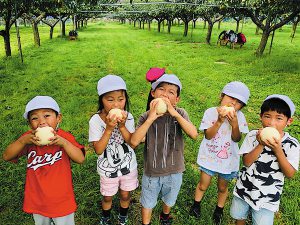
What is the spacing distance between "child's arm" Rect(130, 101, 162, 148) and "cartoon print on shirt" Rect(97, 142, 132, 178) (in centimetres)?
25

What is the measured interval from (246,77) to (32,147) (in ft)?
30.1

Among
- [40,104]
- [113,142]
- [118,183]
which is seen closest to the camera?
[40,104]

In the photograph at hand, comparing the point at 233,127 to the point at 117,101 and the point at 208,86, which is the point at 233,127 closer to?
the point at 117,101

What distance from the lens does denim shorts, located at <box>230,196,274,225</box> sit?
7.66ft

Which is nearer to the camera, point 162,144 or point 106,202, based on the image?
point 162,144

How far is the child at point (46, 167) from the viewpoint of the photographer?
7.09 ft

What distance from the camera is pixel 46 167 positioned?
7.27 feet

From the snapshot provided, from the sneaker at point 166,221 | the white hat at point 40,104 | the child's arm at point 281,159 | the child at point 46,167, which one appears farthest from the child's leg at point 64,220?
the child's arm at point 281,159

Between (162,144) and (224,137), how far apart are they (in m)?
0.67

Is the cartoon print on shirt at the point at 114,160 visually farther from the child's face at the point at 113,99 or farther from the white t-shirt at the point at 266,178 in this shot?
the white t-shirt at the point at 266,178

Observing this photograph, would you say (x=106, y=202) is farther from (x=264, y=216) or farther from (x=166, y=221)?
(x=264, y=216)

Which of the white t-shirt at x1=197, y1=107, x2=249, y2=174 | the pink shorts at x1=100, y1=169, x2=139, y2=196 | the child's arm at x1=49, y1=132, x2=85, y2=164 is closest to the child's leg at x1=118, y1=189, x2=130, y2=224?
the pink shorts at x1=100, y1=169, x2=139, y2=196

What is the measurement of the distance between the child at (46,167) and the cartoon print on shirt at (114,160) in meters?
0.32

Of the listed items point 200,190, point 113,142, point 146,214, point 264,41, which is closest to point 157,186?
point 146,214
